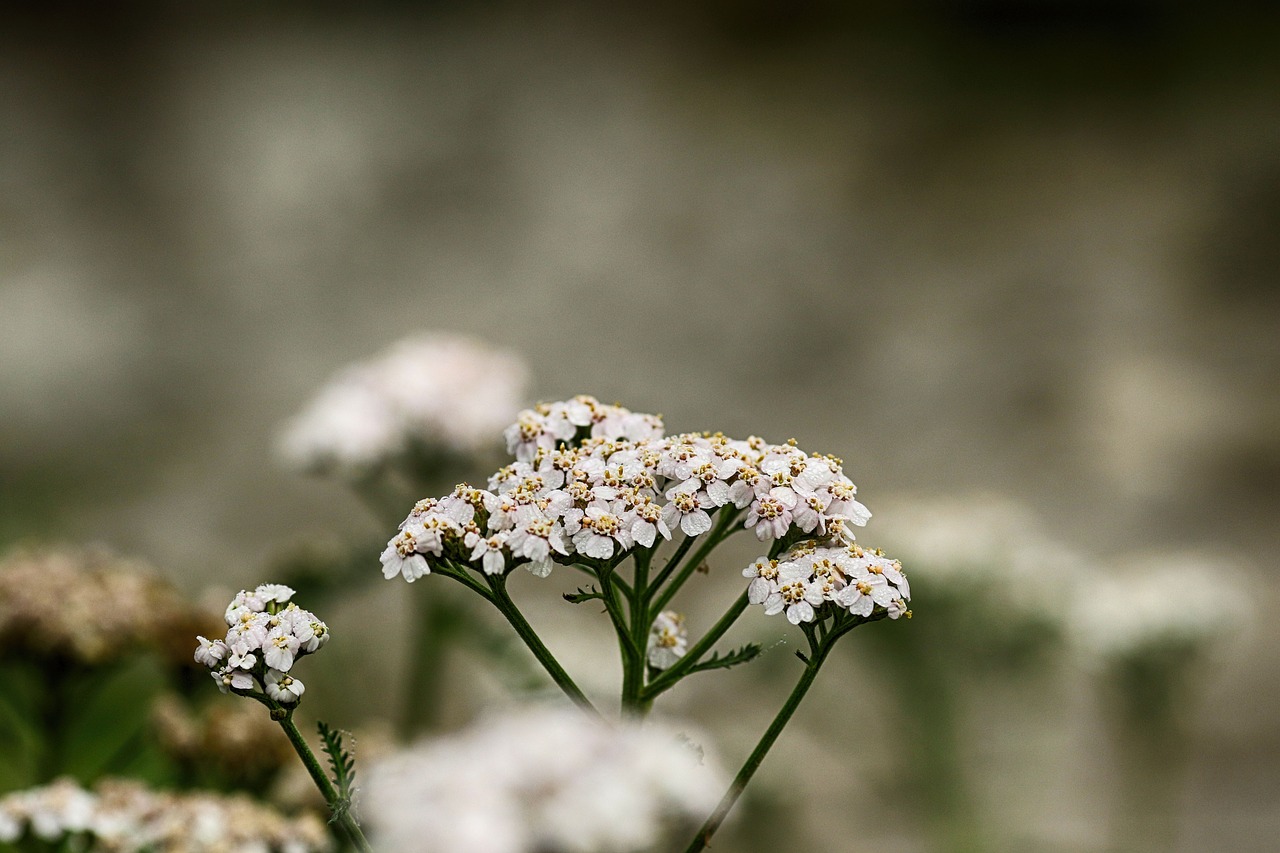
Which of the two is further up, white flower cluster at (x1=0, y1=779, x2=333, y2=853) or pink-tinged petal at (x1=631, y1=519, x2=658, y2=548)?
pink-tinged petal at (x1=631, y1=519, x2=658, y2=548)

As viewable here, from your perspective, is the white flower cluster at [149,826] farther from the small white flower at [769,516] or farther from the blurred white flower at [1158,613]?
the blurred white flower at [1158,613]

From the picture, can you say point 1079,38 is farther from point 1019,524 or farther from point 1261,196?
point 1019,524

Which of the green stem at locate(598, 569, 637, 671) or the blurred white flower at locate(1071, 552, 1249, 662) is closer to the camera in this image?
the green stem at locate(598, 569, 637, 671)

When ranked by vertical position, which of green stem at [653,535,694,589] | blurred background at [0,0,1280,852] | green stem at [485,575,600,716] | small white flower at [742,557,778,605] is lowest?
green stem at [485,575,600,716]

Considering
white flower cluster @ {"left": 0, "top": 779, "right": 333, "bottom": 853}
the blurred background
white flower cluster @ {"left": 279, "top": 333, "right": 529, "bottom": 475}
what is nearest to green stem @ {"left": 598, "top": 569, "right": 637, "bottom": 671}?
white flower cluster @ {"left": 0, "top": 779, "right": 333, "bottom": 853}

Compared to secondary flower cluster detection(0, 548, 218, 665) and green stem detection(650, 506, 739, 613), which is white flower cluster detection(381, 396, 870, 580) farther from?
secondary flower cluster detection(0, 548, 218, 665)

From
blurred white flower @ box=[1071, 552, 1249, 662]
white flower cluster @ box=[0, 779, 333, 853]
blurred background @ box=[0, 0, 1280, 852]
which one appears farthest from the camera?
blurred background @ box=[0, 0, 1280, 852]

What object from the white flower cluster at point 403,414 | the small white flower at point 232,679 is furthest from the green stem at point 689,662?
the white flower cluster at point 403,414

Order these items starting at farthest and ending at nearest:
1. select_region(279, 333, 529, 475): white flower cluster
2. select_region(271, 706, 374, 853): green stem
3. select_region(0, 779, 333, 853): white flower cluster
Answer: select_region(279, 333, 529, 475): white flower cluster
select_region(0, 779, 333, 853): white flower cluster
select_region(271, 706, 374, 853): green stem
